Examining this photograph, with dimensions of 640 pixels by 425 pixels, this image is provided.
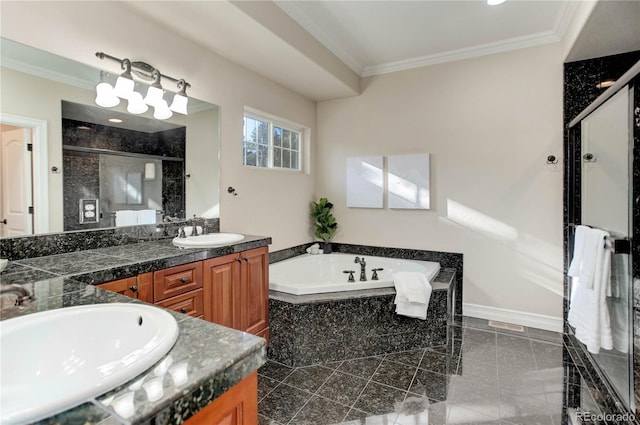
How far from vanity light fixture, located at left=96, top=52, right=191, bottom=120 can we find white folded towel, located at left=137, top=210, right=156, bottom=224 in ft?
2.26

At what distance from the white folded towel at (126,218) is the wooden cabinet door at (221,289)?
66 cm

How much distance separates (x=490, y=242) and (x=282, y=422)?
262 cm

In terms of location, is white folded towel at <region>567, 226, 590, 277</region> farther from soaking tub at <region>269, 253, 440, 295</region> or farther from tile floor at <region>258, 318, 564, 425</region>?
soaking tub at <region>269, 253, 440, 295</region>

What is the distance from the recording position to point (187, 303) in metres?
1.96

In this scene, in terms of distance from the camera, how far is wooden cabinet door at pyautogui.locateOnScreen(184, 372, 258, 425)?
0.69m

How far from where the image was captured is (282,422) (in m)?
1.84

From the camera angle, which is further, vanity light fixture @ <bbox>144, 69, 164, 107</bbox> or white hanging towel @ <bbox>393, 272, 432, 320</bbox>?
white hanging towel @ <bbox>393, 272, 432, 320</bbox>

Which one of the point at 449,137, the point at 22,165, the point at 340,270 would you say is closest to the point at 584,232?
the point at 449,137

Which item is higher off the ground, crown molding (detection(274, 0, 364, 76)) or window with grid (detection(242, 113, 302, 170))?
crown molding (detection(274, 0, 364, 76))

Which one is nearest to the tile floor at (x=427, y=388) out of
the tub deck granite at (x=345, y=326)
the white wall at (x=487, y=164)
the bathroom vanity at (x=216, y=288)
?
the tub deck granite at (x=345, y=326)

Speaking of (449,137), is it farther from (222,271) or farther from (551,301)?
(222,271)

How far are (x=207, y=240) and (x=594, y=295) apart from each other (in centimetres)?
263

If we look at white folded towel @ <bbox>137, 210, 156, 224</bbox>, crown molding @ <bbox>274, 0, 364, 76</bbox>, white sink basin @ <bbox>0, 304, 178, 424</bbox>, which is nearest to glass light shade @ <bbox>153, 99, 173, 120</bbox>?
white folded towel @ <bbox>137, 210, 156, 224</bbox>

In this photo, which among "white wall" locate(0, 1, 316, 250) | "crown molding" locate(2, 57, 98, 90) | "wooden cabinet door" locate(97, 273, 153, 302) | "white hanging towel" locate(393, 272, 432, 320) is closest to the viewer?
"wooden cabinet door" locate(97, 273, 153, 302)
